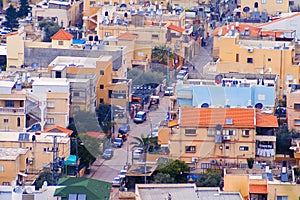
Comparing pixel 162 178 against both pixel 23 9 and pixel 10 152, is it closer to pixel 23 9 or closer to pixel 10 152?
pixel 10 152

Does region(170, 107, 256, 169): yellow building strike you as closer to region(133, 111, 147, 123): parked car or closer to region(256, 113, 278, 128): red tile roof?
region(256, 113, 278, 128): red tile roof

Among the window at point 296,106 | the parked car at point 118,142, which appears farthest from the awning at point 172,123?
the window at point 296,106

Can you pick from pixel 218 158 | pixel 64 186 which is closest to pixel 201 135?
pixel 218 158

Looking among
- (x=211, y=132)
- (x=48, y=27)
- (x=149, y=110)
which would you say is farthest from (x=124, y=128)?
(x=48, y=27)

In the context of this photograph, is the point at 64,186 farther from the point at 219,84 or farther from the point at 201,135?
the point at 219,84

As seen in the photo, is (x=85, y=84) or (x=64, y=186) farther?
(x=85, y=84)

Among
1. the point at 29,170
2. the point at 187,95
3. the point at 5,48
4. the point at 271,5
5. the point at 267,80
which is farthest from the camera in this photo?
the point at 271,5
